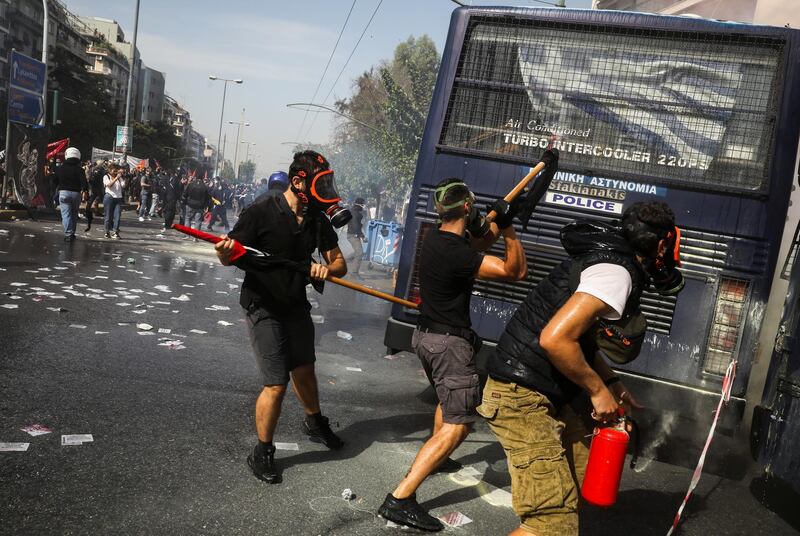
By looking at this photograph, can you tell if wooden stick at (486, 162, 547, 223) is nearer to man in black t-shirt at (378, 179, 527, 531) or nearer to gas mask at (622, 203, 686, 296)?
man in black t-shirt at (378, 179, 527, 531)

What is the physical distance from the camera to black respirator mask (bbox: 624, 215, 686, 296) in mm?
2893

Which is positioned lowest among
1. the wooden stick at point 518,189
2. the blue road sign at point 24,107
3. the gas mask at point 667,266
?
the gas mask at point 667,266

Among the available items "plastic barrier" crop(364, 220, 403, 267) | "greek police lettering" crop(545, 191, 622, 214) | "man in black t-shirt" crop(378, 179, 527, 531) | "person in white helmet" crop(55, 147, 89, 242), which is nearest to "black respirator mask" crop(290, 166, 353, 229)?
"man in black t-shirt" crop(378, 179, 527, 531)

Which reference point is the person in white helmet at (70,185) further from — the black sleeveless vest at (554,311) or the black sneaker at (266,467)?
the black sleeveless vest at (554,311)

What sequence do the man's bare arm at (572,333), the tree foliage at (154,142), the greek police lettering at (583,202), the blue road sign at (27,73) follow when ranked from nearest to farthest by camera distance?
the man's bare arm at (572,333) < the greek police lettering at (583,202) < the blue road sign at (27,73) < the tree foliage at (154,142)

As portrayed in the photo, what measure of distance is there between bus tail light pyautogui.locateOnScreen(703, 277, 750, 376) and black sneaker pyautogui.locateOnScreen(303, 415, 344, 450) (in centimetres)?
280

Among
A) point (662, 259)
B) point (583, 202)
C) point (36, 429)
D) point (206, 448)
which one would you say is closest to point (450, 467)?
point (206, 448)

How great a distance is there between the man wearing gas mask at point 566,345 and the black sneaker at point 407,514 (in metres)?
0.82

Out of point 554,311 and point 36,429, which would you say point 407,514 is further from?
point 36,429

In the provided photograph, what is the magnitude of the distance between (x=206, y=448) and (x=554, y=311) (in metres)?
2.53

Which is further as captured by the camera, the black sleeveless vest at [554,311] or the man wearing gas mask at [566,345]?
the black sleeveless vest at [554,311]

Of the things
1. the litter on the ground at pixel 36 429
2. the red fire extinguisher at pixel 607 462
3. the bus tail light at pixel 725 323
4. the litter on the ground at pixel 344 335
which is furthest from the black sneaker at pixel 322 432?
the litter on the ground at pixel 344 335

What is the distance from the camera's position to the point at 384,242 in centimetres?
1805

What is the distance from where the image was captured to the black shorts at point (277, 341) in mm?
4039
